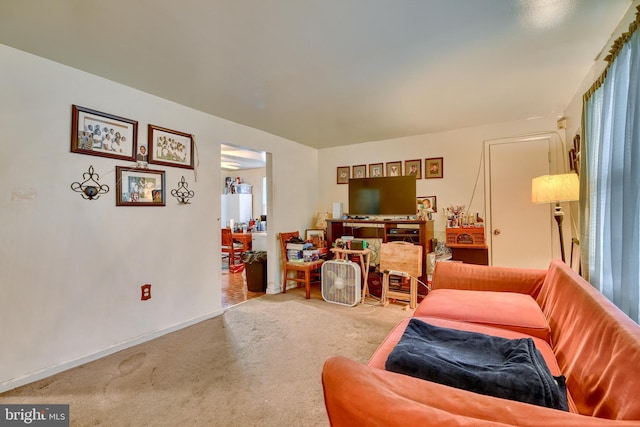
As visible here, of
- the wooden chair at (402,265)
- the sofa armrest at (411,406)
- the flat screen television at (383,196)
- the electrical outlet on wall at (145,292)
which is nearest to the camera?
the sofa armrest at (411,406)

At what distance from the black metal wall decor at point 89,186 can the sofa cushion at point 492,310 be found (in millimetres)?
2670

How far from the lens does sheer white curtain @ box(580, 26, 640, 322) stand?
1376mm

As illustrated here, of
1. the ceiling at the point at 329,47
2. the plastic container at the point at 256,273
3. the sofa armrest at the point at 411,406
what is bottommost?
the plastic container at the point at 256,273

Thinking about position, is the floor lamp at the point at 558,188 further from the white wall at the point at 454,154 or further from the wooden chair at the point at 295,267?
the wooden chair at the point at 295,267

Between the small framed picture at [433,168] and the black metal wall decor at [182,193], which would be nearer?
the black metal wall decor at [182,193]

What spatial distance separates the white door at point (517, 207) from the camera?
3.45 metres

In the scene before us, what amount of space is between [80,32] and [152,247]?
1.74m

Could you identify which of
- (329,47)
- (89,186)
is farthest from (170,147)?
(329,47)

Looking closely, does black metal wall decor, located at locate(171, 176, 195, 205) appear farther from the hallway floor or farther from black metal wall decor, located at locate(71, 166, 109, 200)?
the hallway floor

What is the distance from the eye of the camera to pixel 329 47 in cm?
192

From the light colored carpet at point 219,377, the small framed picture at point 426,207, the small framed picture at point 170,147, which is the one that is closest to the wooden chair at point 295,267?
the light colored carpet at point 219,377

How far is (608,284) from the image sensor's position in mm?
1689

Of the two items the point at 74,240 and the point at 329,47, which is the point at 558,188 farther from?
the point at 74,240

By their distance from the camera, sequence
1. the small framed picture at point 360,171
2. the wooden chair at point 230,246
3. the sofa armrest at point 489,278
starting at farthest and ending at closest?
1. the wooden chair at point 230,246
2. the small framed picture at point 360,171
3. the sofa armrest at point 489,278
